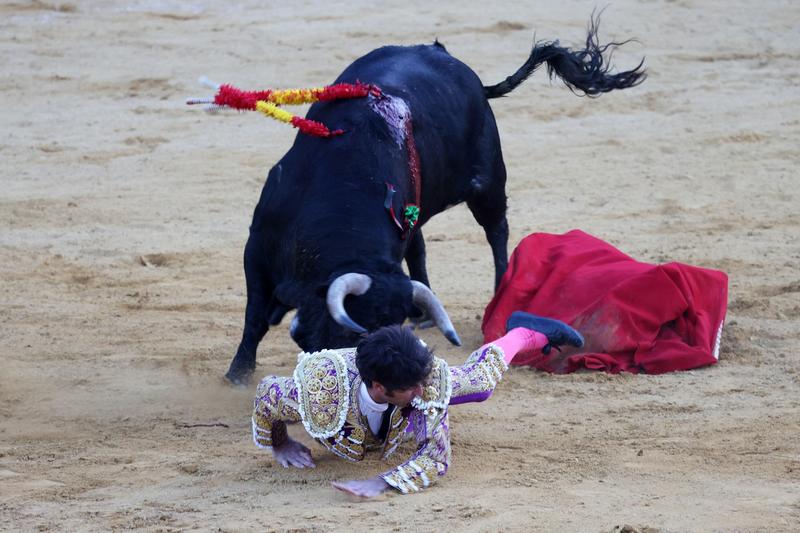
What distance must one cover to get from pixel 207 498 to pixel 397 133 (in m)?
2.06

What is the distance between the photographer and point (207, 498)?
427cm

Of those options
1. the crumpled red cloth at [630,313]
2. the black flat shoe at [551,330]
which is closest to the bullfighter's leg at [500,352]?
the black flat shoe at [551,330]

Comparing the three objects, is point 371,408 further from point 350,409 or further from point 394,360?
point 394,360

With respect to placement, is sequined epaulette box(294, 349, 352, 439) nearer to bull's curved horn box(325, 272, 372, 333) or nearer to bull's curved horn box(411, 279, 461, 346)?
bull's curved horn box(325, 272, 372, 333)

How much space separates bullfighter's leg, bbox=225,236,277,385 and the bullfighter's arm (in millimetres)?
1052

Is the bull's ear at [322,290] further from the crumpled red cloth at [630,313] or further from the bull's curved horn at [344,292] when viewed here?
the crumpled red cloth at [630,313]

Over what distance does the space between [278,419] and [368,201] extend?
1.16m

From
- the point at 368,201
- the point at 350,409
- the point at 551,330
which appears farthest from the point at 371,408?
the point at 368,201

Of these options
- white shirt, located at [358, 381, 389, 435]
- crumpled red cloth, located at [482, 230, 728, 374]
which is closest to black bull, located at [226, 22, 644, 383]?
white shirt, located at [358, 381, 389, 435]

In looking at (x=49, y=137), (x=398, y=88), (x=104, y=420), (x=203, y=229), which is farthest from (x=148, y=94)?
(x=104, y=420)

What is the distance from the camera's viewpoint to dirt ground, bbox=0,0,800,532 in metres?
→ 4.28

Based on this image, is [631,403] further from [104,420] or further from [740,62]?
[740,62]

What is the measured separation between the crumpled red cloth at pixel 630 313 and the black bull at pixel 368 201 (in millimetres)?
704

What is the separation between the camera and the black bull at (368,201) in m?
4.92
